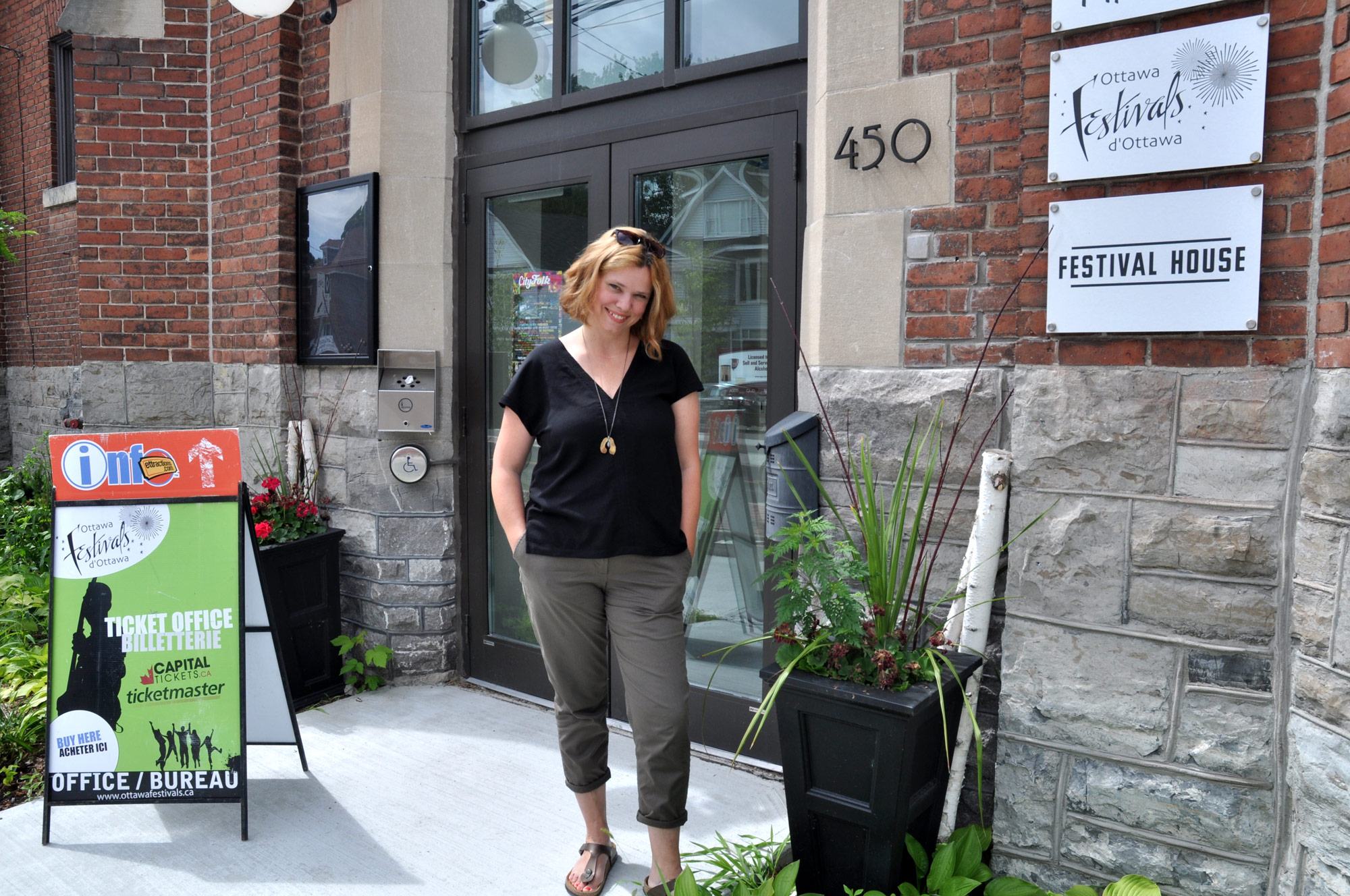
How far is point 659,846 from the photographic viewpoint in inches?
103

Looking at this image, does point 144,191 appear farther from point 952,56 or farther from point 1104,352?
point 1104,352

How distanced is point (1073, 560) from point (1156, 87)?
3.94 feet

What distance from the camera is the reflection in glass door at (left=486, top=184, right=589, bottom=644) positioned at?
4.22 metres

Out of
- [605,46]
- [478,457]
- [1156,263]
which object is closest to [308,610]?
[478,457]

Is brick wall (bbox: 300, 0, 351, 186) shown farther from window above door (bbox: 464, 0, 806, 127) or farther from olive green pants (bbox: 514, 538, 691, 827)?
olive green pants (bbox: 514, 538, 691, 827)

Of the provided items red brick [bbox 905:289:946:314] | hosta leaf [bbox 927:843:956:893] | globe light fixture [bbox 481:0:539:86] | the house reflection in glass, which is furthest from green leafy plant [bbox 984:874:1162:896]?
globe light fixture [bbox 481:0:539:86]

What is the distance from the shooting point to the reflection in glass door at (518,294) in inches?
166

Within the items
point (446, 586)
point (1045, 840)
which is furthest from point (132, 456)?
point (1045, 840)

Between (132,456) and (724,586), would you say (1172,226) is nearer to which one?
(724,586)

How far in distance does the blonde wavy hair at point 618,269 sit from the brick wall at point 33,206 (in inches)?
294

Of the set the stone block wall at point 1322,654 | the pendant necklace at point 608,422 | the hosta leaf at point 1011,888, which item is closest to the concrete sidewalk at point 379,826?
the hosta leaf at point 1011,888

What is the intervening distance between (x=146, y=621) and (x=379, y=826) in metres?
1.01

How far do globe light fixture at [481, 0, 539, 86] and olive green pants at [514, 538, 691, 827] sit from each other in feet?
8.65

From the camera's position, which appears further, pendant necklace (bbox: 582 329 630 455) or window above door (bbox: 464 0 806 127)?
window above door (bbox: 464 0 806 127)
